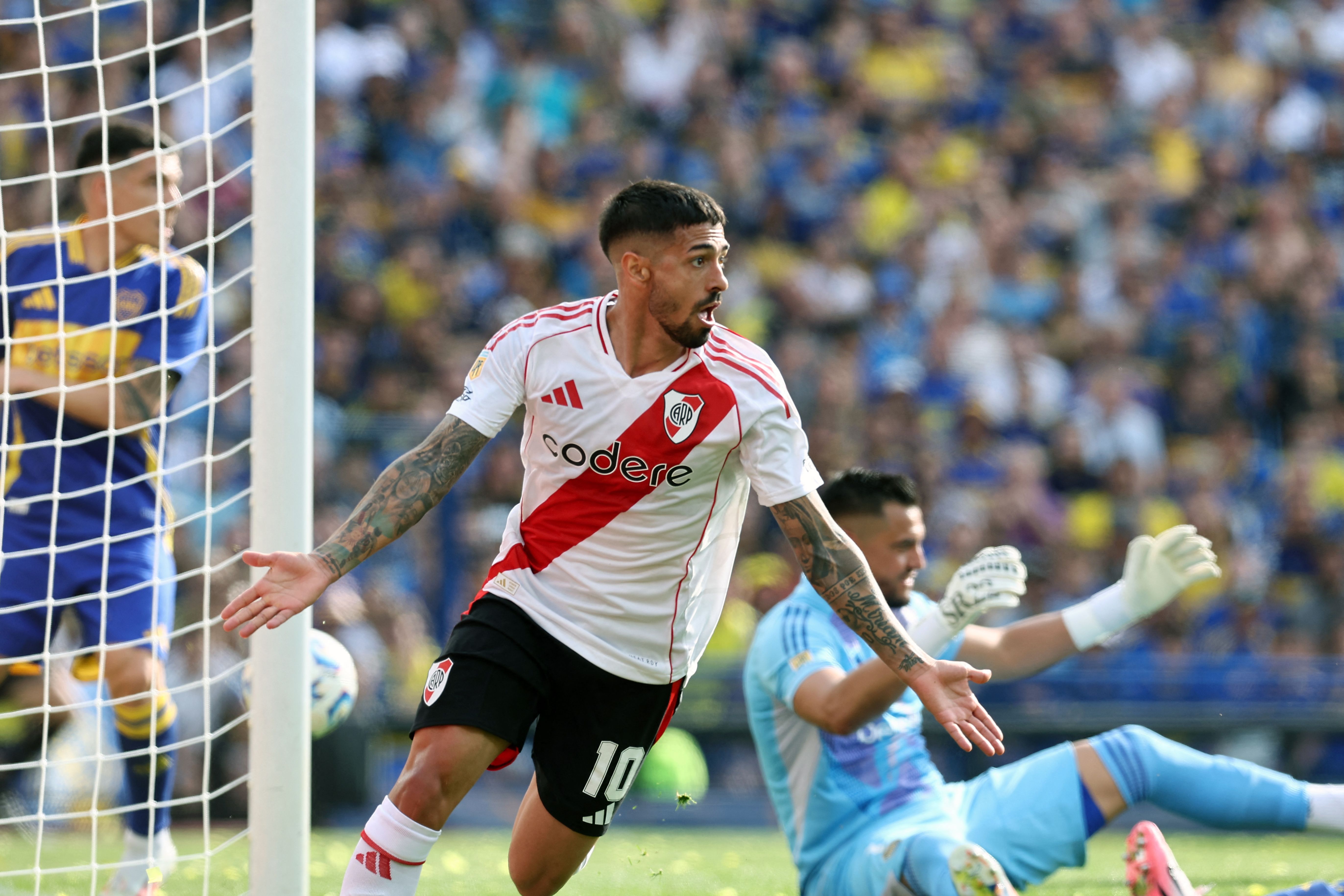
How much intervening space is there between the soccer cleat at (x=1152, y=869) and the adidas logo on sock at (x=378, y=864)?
7.00 feet

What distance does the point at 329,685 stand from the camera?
5832mm

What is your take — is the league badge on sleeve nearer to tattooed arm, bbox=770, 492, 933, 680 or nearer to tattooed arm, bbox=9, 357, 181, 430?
tattooed arm, bbox=770, 492, 933, 680

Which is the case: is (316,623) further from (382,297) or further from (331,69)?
(331,69)

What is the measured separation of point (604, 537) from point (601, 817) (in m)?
0.87

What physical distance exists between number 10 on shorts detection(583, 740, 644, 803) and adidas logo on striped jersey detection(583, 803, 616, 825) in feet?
0.07

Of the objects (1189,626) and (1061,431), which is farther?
(1061,431)

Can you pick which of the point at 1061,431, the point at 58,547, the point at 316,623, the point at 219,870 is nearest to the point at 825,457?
the point at 1061,431

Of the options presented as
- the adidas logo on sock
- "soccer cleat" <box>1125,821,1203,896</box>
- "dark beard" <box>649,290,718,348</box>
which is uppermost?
"dark beard" <box>649,290,718,348</box>

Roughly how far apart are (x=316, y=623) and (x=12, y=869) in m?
3.09

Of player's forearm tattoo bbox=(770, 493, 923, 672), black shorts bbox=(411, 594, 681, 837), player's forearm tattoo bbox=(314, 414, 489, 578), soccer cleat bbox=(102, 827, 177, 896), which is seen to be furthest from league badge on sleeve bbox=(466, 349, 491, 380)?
soccer cleat bbox=(102, 827, 177, 896)

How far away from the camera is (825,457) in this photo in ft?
35.2

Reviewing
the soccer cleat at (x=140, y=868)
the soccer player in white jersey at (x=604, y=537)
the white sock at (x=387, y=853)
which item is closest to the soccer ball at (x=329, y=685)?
the soccer cleat at (x=140, y=868)

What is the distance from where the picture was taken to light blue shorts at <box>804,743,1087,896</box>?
461 cm

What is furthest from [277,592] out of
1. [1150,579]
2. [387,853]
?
[1150,579]
